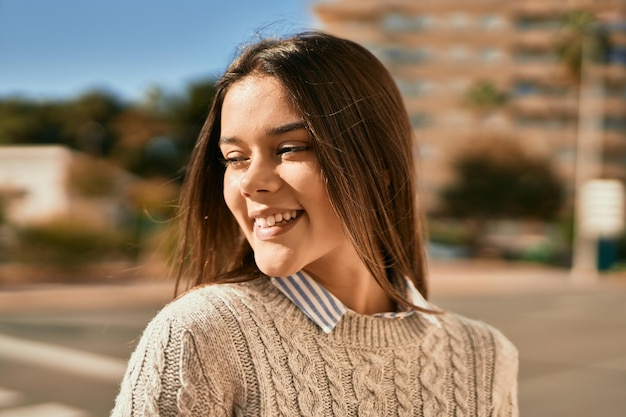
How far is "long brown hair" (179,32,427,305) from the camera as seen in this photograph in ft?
4.15

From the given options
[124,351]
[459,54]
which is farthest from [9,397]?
[459,54]

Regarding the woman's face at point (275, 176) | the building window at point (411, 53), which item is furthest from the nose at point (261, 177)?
the building window at point (411, 53)

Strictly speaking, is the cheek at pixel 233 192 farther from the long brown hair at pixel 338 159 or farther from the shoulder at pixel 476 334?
the shoulder at pixel 476 334

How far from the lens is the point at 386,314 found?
56.7 inches

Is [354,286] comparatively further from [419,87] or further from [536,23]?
[536,23]

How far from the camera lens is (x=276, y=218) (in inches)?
50.2

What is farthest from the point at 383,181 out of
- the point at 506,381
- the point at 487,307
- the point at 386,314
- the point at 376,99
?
the point at 487,307

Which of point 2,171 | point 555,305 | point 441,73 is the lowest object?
point 555,305

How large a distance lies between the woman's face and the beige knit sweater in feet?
0.34

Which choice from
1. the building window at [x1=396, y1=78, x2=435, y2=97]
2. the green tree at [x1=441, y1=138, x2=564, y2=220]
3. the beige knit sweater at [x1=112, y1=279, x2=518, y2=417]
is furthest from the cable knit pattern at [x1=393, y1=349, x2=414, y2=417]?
the building window at [x1=396, y1=78, x2=435, y2=97]

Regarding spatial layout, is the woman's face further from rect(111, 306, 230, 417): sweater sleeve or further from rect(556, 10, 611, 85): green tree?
rect(556, 10, 611, 85): green tree

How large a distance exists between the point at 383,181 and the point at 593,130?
51.9 metres

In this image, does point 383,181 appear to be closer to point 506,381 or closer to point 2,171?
point 506,381

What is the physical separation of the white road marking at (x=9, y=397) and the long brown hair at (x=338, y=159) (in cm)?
457
